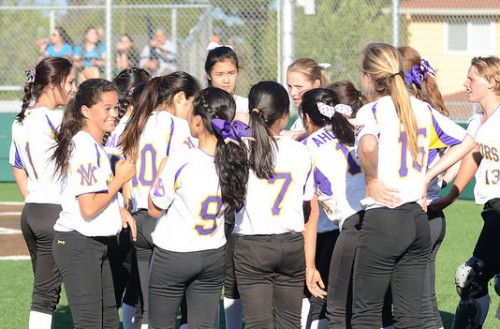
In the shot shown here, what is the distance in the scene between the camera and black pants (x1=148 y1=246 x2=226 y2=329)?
16.7 feet

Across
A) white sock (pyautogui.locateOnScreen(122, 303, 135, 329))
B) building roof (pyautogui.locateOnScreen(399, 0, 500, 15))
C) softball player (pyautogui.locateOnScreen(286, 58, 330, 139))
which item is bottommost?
white sock (pyautogui.locateOnScreen(122, 303, 135, 329))

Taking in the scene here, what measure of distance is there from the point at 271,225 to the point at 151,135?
1.07 metres

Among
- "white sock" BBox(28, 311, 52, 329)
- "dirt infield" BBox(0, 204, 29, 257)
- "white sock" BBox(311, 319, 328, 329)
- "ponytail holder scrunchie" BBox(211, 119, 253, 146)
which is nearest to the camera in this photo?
"ponytail holder scrunchie" BBox(211, 119, 253, 146)

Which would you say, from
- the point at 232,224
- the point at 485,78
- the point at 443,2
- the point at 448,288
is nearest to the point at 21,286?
the point at 232,224

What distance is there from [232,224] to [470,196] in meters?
9.24

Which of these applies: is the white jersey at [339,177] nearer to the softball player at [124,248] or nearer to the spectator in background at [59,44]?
the softball player at [124,248]

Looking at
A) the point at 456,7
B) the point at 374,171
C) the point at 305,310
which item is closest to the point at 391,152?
the point at 374,171

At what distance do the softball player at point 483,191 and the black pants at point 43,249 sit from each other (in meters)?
2.76

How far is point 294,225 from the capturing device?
5379mm

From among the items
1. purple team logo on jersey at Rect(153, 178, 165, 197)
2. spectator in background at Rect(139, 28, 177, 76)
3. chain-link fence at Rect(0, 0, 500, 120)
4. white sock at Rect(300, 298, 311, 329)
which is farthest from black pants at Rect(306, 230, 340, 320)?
spectator in background at Rect(139, 28, 177, 76)

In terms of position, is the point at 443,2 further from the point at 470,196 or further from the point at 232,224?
the point at 232,224

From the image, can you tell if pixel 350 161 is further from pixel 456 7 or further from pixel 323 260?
pixel 456 7

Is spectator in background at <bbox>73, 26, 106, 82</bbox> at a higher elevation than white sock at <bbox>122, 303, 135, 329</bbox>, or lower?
higher

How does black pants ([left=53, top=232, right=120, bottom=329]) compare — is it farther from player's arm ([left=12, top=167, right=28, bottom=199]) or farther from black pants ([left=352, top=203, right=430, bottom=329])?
black pants ([left=352, top=203, right=430, bottom=329])
